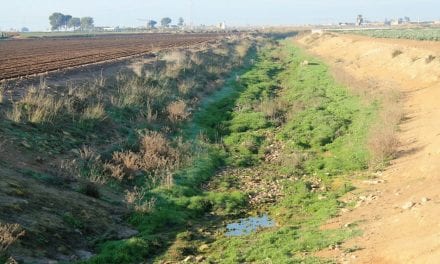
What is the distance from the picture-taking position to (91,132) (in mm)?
20531

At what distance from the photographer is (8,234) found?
430 inches

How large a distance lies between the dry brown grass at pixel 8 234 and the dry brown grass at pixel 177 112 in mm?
14389

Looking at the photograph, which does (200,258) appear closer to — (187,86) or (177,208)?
(177,208)

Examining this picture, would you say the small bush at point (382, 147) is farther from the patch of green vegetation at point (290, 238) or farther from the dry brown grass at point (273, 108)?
the dry brown grass at point (273, 108)

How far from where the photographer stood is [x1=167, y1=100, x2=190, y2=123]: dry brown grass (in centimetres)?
2563

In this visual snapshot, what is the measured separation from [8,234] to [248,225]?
6.77 m

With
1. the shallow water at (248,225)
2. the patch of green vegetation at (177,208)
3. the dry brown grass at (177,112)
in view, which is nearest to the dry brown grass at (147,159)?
the patch of green vegetation at (177,208)

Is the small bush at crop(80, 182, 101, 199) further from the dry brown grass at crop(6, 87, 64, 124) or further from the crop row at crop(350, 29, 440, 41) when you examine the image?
the crop row at crop(350, 29, 440, 41)

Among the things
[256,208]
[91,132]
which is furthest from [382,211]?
[91,132]

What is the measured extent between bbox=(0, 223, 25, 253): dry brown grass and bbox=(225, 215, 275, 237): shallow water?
5.61 meters

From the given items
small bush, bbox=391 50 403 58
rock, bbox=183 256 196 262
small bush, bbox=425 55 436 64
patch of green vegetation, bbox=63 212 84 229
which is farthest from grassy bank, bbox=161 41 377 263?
small bush, bbox=391 50 403 58

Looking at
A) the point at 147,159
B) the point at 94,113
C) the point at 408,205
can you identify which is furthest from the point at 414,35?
the point at 408,205

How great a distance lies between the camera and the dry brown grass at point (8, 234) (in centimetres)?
1071

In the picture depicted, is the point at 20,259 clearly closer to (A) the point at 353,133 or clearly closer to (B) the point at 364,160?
(B) the point at 364,160
